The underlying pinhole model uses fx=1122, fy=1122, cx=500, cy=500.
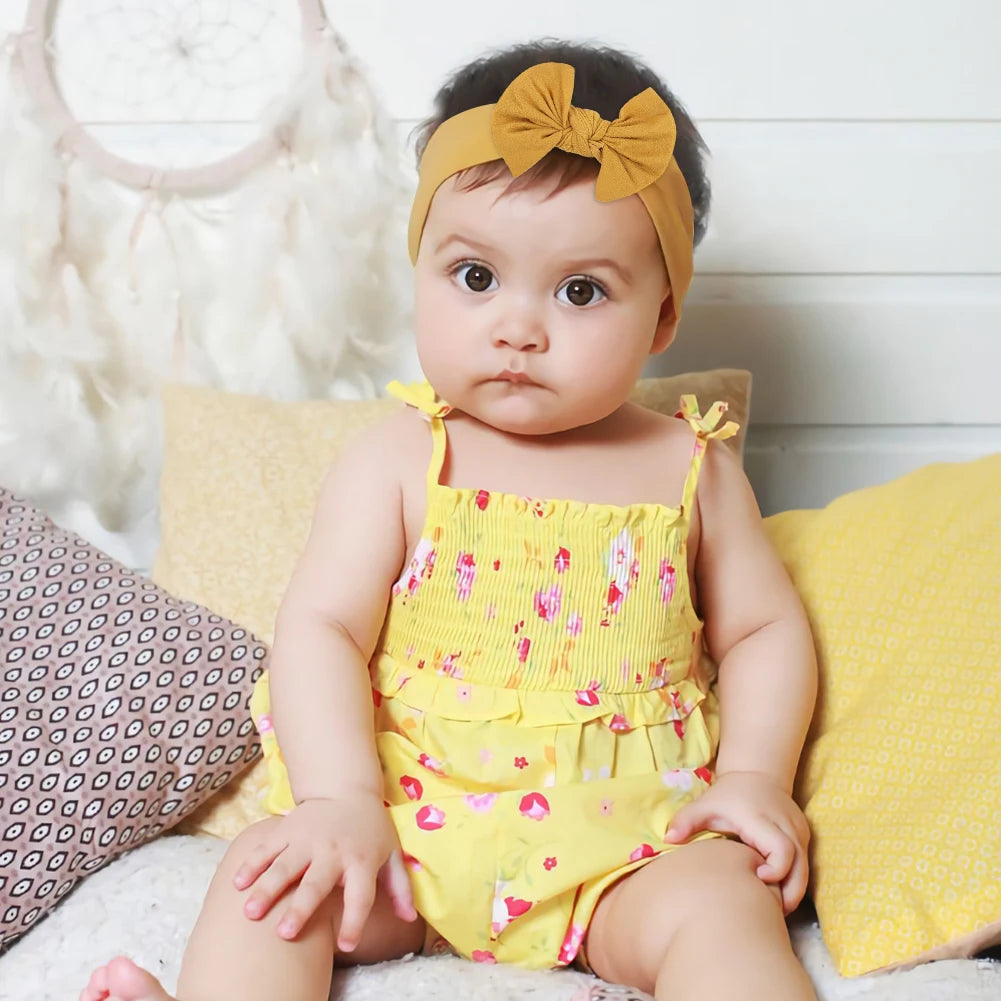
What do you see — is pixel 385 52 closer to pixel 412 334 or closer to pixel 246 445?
pixel 412 334

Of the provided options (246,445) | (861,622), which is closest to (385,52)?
(246,445)

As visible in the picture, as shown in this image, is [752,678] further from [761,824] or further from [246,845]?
[246,845]

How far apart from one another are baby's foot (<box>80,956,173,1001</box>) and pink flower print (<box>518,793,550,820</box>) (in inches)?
11.4

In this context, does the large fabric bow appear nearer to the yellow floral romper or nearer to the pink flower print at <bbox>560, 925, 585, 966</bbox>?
the yellow floral romper

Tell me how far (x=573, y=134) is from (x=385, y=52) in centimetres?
60

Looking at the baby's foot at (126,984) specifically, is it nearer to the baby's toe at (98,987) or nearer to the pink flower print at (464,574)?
the baby's toe at (98,987)

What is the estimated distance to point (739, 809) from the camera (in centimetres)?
87

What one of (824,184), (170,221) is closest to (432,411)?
(170,221)

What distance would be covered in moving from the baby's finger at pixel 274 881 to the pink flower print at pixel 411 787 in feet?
0.47

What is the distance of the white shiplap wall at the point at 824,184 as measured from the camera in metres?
1.36

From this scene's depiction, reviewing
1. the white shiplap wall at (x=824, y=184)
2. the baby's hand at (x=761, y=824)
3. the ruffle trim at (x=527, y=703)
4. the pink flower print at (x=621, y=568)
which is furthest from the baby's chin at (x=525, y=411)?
the white shiplap wall at (x=824, y=184)

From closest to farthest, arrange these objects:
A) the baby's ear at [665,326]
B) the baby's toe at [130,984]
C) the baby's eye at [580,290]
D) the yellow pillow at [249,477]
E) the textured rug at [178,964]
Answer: the baby's toe at [130,984] → the textured rug at [178,964] → the baby's eye at [580,290] → the baby's ear at [665,326] → the yellow pillow at [249,477]

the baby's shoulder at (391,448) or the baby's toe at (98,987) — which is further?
the baby's shoulder at (391,448)

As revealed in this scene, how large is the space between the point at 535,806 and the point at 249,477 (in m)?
0.51
